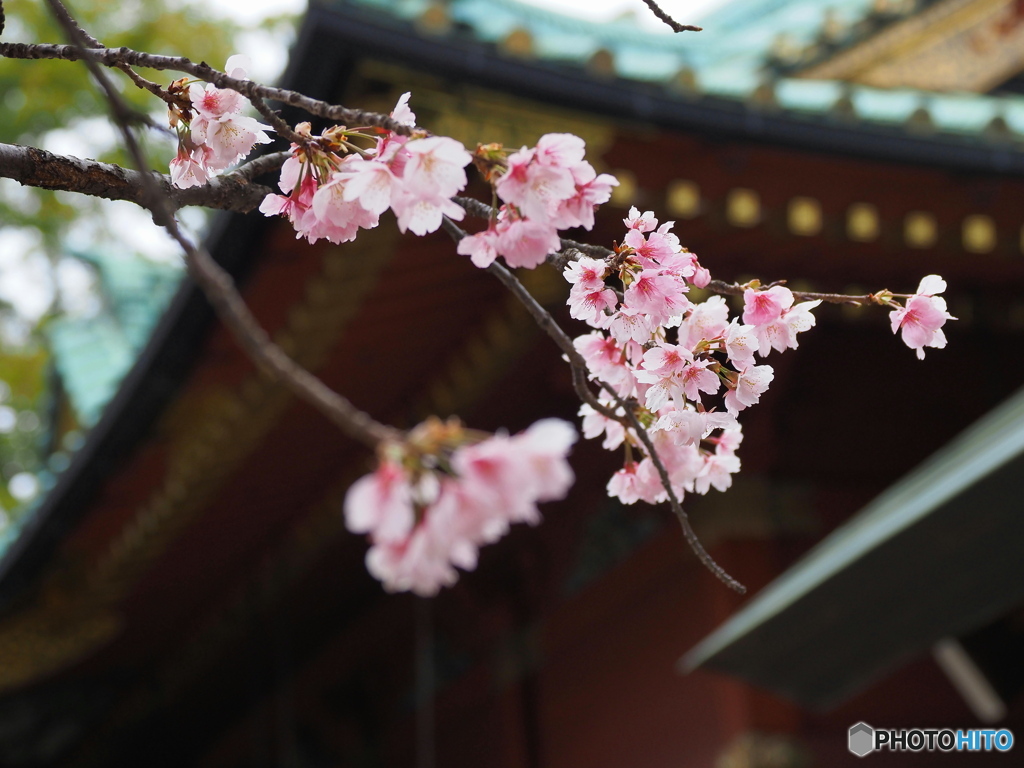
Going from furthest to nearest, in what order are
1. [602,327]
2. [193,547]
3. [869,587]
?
1. [193,547]
2. [869,587]
3. [602,327]

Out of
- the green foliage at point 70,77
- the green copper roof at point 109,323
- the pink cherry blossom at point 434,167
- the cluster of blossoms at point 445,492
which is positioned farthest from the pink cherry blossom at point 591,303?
the green foliage at point 70,77

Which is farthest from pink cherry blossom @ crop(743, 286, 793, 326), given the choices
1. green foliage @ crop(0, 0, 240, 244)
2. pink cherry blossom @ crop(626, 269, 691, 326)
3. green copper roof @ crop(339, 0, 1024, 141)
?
green foliage @ crop(0, 0, 240, 244)

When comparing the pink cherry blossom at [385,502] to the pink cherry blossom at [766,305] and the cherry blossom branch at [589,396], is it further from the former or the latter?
the pink cherry blossom at [766,305]

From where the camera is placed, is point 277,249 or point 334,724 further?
point 334,724

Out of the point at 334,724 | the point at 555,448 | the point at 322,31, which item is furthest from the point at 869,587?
the point at 334,724

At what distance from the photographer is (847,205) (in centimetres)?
305

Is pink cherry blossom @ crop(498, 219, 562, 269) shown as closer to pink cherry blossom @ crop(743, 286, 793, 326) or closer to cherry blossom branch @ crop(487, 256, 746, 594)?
cherry blossom branch @ crop(487, 256, 746, 594)

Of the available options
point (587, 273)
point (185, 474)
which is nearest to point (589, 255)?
point (587, 273)

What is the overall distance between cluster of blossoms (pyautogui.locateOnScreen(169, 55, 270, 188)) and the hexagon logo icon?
9.61ft

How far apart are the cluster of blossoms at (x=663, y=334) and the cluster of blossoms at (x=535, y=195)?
0.09 m

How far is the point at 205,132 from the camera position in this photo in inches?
51.8

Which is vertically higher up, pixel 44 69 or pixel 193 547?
pixel 44 69

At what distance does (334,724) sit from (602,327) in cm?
592

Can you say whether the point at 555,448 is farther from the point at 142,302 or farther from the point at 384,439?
the point at 142,302
